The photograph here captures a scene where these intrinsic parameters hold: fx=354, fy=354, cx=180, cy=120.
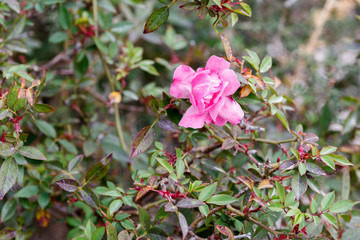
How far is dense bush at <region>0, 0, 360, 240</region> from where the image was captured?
0.68 m

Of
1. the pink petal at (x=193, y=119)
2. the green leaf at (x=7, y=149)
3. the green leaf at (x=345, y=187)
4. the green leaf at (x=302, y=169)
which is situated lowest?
the green leaf at (x=345, y=187)

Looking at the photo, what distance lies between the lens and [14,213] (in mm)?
902

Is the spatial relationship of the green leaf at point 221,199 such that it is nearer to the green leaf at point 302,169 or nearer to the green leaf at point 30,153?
the green leaf at point 302,169

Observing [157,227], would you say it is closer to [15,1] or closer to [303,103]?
[15,1]

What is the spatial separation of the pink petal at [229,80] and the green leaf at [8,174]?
0.45 meters

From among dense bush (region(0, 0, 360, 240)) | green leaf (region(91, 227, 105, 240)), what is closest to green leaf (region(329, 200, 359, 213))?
dense bush (region(0, 0, 360, 240))

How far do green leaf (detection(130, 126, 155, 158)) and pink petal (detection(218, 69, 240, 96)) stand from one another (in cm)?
18

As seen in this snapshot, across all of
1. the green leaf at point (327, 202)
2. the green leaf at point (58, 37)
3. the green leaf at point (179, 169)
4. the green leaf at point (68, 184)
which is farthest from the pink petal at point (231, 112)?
the green leaf at point (58, 37)

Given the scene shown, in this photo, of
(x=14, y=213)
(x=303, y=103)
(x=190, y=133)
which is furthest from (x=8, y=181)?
(x=303, y=103)

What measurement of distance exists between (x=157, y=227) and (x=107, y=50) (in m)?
0.60

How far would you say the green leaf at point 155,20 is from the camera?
0.72 meters

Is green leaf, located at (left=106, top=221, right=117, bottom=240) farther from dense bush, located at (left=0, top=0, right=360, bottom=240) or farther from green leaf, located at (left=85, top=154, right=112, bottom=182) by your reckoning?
green leaf, located at (left=85, top=154, right=112, bottom=182)

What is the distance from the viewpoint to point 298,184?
0.69 metres

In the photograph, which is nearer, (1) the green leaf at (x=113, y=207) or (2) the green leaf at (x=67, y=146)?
(1) the green leaf at (x=113, y=207)
